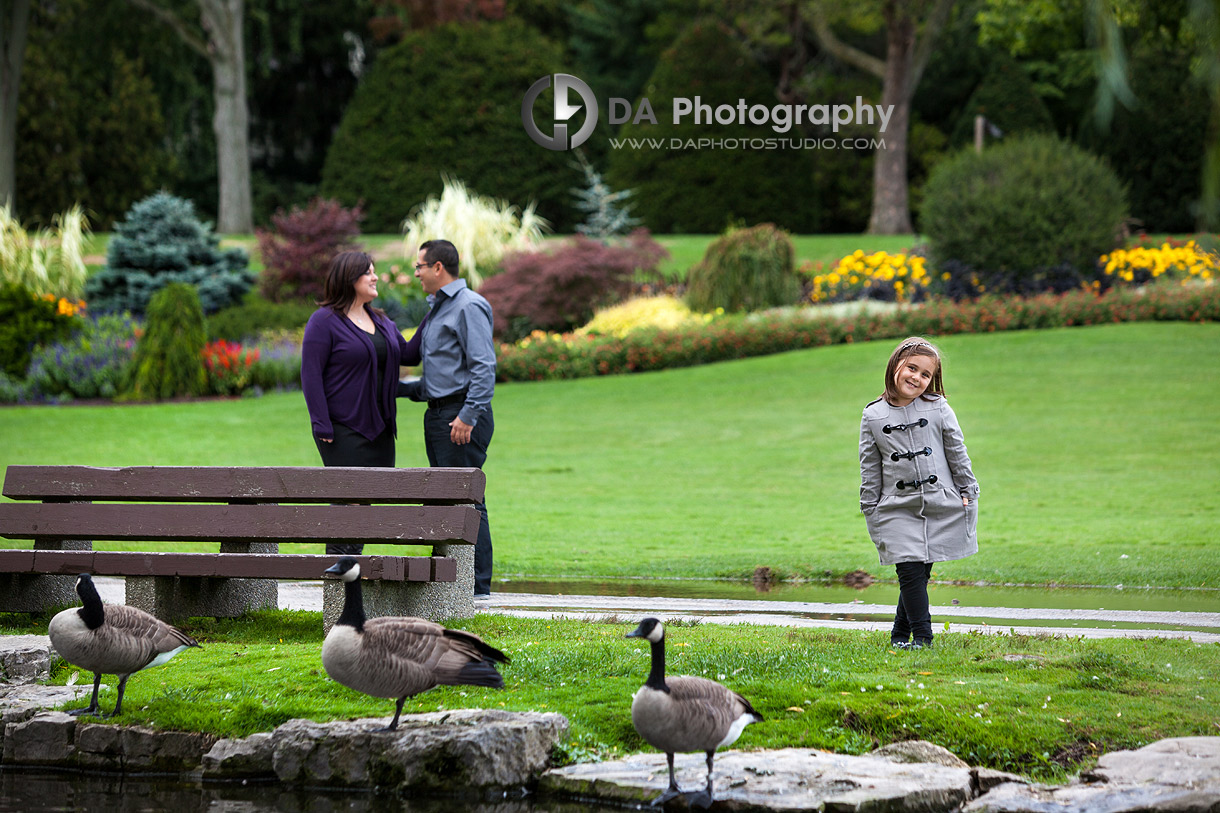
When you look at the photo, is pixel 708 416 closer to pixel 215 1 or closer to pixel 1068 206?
pixel 1068 206

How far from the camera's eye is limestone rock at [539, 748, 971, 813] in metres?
4.53

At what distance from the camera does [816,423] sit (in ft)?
56.7

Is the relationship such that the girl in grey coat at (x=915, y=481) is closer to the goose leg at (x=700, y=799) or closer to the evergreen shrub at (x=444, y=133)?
the goose leg at (x=700, y=799)

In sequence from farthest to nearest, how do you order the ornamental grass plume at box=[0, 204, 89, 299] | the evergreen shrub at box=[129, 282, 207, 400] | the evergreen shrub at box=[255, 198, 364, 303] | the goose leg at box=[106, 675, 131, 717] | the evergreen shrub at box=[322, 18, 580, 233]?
the evergreen shrub at box=[322, 18, 580, 233] < the evergreen shrub at box=[255, 198, 364, 303] < the ornamental grass plume at box=[0, 204, 89, 299] < the evergreen shrub at box=[129, 282, 207, 400] < the goose leg at box=[106, 675, 131, 717]

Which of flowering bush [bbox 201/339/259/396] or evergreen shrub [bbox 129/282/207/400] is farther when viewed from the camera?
flowering bush [bbox 201/339/259/396]

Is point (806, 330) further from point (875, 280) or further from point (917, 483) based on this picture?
point (917, 483)

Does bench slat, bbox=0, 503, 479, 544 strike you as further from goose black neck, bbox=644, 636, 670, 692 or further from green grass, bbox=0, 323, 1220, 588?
green grass, bbox=0, 323, 1220, 588

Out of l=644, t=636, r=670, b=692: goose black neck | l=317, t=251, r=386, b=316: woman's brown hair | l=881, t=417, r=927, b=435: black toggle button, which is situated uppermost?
l=317, t=251, r=386, b=316: woman's brown hair

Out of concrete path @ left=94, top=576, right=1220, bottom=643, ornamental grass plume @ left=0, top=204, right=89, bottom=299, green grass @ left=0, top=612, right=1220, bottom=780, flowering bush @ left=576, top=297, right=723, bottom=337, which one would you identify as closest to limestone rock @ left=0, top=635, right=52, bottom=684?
green grass @ left=0, top=612, right=1220, bottom=780

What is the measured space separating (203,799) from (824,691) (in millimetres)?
2690

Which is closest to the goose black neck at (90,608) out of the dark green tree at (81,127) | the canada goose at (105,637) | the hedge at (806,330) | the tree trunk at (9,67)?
the canada goose at (105,637)

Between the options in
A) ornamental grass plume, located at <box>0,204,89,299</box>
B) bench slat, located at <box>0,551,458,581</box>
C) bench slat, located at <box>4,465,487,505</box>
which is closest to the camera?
bench slat, located at <box>0,551,458,581</box>

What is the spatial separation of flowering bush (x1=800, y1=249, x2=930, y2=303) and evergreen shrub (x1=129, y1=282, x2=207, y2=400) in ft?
38.9

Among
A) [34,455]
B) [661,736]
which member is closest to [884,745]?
[661,736]
